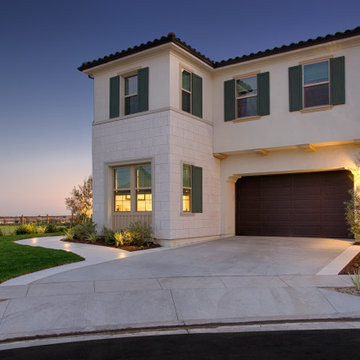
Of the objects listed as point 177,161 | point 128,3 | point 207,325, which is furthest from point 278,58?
point 207,325

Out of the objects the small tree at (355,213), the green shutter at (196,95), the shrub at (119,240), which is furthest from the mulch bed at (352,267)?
the green shutter at (196,95)

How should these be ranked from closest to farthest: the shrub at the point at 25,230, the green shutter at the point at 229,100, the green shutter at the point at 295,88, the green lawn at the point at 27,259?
the green lawn at the point at 27,259 < the green shutter at the point at 295,88 < the green shutter at the point at 229,100 < the shrub at the point at 25,230

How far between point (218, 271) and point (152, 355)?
13.5ft

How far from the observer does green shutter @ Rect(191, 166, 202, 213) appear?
13.5m

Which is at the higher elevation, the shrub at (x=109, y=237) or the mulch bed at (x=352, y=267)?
the shrub at (x=109, y=237)

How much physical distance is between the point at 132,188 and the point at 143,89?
138 inches

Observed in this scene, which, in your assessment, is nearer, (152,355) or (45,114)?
(152,355)

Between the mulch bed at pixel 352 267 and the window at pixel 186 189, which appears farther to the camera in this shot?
the window at pixel 186 189

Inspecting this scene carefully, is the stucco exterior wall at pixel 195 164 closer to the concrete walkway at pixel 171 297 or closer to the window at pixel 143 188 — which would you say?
the window at pixel 143 188

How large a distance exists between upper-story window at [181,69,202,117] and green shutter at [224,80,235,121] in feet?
3.64

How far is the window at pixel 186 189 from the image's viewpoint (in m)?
13.3

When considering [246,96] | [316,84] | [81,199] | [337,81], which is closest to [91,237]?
[246,96]

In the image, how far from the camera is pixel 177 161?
12.8 metres

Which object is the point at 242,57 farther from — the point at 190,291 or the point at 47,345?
the point at 47,345
